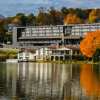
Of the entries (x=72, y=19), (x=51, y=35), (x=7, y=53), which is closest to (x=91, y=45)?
(x=7, y=53)

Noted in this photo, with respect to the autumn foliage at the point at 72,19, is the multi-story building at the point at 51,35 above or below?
below

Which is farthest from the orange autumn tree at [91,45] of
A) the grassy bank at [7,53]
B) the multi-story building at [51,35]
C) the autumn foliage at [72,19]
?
the autumn foliage at [72,19]

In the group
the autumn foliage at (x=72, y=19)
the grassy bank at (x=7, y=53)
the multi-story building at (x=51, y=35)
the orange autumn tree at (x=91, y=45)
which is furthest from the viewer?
the autumn foliage at (x=72, y=19)

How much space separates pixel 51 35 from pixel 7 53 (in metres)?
12.9

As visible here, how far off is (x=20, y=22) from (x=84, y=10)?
16.5 m

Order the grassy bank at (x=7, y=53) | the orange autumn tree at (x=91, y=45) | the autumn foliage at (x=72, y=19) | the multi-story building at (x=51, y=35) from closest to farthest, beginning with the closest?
the orange autumn tree at (x=91, y=45) → the grassy bank at (x=7, y=53) → the multi-story building at (x=51, y=35) → the autumn foliage at (x=72, y=19)

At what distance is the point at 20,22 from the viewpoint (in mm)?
116125

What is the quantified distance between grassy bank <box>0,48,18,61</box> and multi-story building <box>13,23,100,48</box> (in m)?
5.96

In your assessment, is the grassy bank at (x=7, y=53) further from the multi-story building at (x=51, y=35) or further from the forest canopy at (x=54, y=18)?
the forest canopy at (x=54, y=18)

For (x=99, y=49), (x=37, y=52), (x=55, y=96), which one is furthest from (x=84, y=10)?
(x=55, y=96)

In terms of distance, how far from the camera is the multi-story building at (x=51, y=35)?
320ft

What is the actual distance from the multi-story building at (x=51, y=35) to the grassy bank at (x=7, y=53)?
19.6 feet

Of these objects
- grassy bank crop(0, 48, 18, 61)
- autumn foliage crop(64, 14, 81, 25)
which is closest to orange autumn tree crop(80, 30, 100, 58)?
grassy bank crop(0, 48, 18, 61)

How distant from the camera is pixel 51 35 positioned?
100 metres
